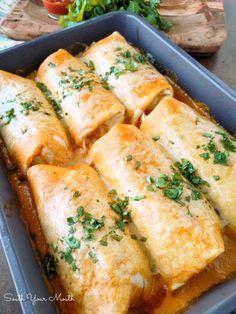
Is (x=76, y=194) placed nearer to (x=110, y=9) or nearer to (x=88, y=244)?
(x=88, y=244)

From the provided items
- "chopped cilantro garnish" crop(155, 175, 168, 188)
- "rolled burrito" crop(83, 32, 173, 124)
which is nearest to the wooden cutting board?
"rolled burrito" crop(83, 32, 173, 124)

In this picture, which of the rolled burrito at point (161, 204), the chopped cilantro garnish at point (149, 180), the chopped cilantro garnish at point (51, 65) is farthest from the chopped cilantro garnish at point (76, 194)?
→ the chopped cilantro garnish at point (51, 65)

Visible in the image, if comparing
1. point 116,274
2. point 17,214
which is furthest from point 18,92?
point 116,274

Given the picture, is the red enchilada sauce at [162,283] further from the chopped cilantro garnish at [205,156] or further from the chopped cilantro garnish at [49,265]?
the chopped cilantro garnish at [205,156]

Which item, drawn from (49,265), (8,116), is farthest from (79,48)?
(49,265)

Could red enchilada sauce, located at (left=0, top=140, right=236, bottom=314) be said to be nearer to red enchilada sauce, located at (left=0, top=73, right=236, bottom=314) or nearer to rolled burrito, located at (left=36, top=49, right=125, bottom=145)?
red enchilada sauce, located at (left=0, top=73, right=236, bottom=314)

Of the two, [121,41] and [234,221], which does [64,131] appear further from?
[234,221]
